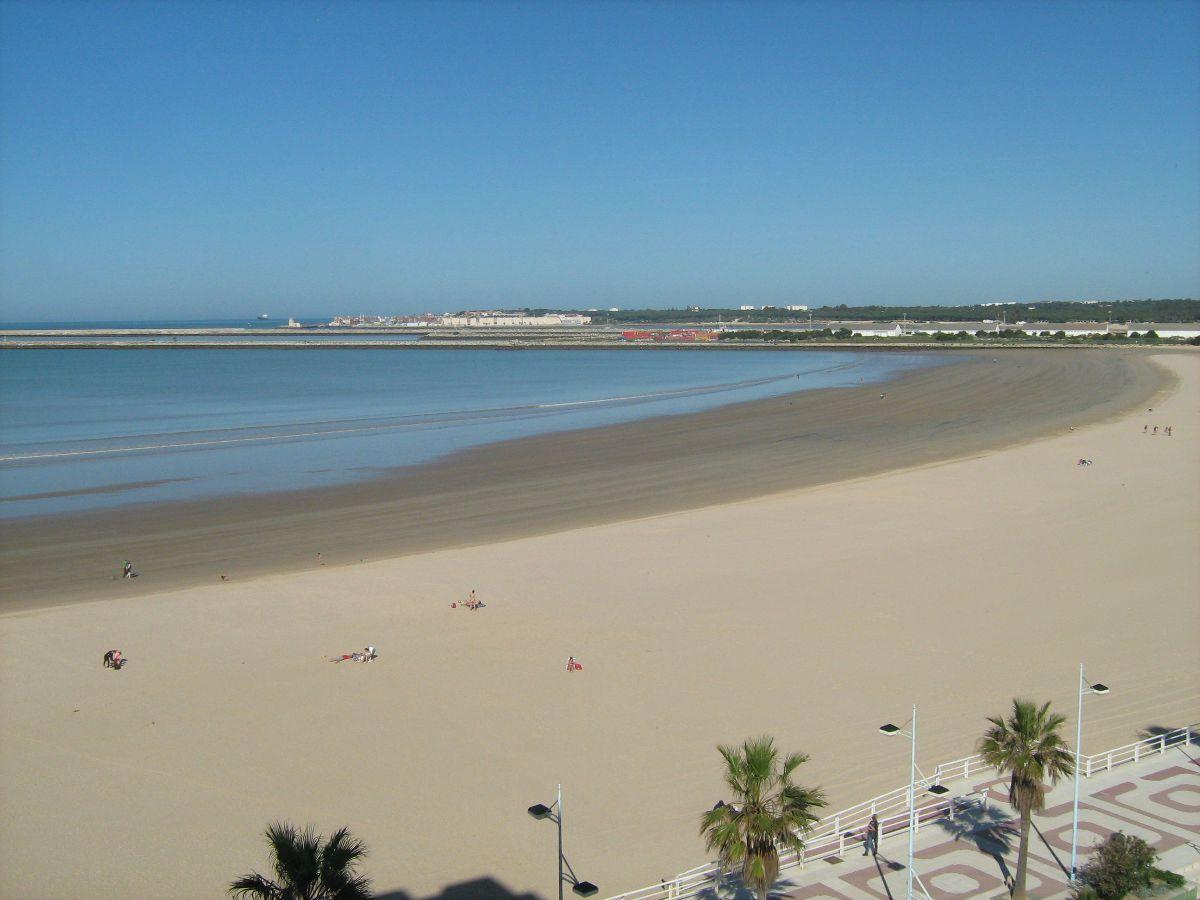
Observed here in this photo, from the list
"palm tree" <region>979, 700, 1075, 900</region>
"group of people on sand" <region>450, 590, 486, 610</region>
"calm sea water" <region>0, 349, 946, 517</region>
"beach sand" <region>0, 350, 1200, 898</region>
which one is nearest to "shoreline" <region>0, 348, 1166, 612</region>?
"beach sand" <region>0, 350, 1200, 898</region>

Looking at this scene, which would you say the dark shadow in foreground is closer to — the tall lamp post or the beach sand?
the beach sand

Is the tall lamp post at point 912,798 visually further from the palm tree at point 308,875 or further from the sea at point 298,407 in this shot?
the sea at point 298,407

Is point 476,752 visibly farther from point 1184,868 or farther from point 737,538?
point 737,538

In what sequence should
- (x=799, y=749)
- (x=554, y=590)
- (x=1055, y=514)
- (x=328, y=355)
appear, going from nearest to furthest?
1. (x=799, y=749)
2. (x=554, y=590)
3. (x=1055, y=514)
4. (x=328, y=355)

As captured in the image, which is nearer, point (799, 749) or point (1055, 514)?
Answer: point (799, 749)

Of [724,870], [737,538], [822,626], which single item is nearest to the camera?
[724,870]

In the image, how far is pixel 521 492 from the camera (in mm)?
32281

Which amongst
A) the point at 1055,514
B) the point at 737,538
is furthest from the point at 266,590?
the point at 1055,514

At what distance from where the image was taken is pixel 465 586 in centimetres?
2089

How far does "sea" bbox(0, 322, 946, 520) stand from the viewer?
1403 inches

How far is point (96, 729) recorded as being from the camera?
46.1ft

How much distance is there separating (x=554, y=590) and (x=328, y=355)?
12214 cm

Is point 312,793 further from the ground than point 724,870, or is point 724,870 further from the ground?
point 724,870

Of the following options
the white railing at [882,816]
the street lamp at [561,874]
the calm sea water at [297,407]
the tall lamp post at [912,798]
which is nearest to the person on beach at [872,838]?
the white railing at [882,816]
